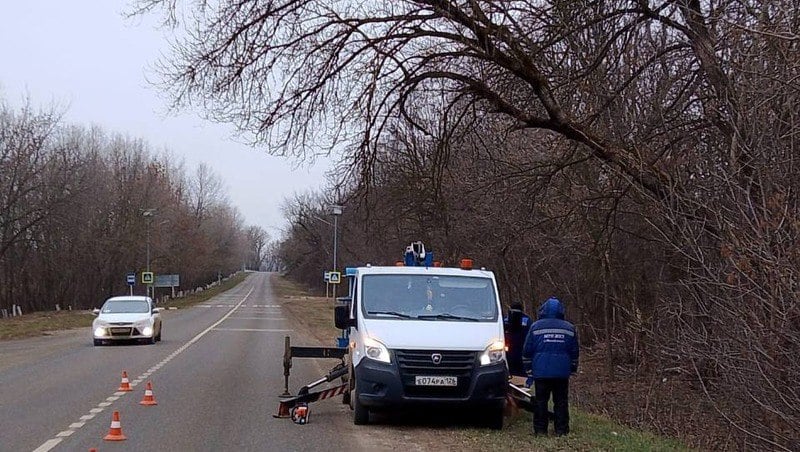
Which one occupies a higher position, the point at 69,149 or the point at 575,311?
the point at 69,149

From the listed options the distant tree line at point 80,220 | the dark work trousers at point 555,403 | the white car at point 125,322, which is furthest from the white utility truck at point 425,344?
the distant tree line at point 80,220

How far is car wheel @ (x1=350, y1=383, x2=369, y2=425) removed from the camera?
41.6 ft

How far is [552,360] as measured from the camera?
38.3 feet

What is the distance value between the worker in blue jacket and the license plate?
3.36 feet

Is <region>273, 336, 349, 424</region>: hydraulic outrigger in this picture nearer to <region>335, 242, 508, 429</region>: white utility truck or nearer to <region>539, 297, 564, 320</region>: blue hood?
<region>335, 242, 508, 429</region>: white utility truck

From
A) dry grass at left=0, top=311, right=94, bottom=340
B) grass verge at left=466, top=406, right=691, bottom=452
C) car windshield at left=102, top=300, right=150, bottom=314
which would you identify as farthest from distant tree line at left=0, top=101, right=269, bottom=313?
grass verge at left=466, top=406, right=691, bottom=452

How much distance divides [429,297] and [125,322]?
720 inches

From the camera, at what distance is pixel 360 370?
12477 millimetres

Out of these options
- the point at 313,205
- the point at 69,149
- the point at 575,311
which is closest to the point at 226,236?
the point at 313,205

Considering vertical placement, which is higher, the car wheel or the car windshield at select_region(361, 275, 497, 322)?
the car windshield at select_region(361, 275, 497, 322)

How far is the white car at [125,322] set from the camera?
1172 inches

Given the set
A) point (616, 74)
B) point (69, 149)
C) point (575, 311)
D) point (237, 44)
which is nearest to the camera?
point (237, 44)

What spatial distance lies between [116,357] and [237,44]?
42.2 ft

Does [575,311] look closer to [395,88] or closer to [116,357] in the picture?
[116,357]
